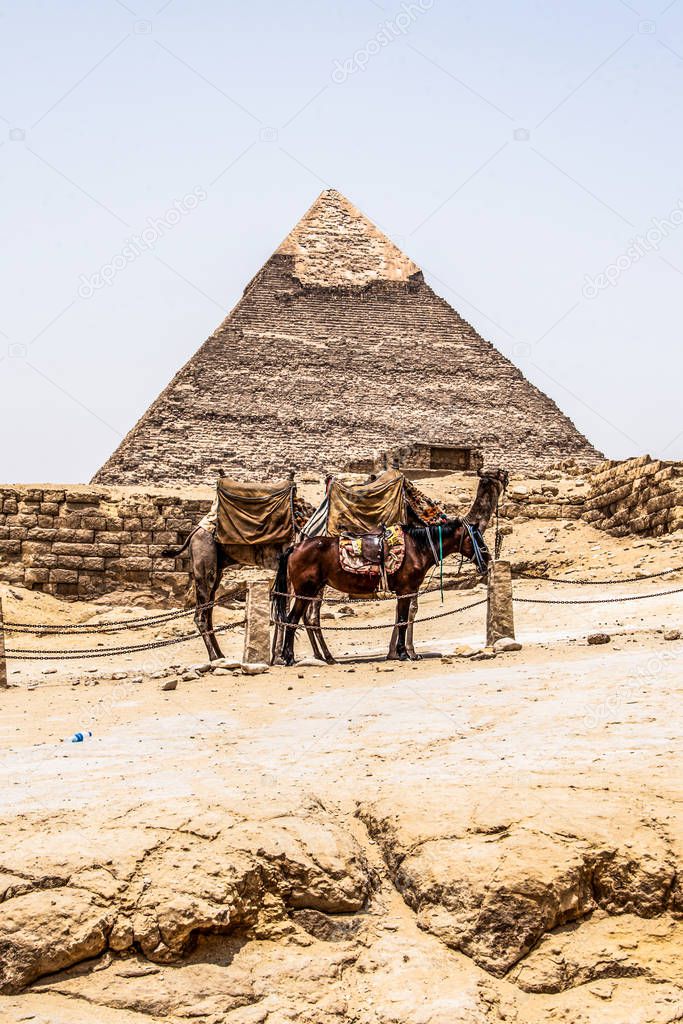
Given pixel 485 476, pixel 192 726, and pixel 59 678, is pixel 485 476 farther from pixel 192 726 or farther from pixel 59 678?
pixel 192 726

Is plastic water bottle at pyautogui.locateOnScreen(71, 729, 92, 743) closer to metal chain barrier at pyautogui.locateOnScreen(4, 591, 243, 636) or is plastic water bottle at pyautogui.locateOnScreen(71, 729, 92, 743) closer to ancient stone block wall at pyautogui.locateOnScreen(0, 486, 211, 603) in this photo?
metal chain barrier at pyautogui.locateOnScreen(4, 591, 243, 636)

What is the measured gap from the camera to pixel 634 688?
19.5 feet

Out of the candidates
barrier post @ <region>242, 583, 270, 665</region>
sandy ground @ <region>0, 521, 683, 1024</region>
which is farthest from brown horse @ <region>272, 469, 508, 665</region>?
sandy ground @ <region>0, 521, 683, 1024</region>

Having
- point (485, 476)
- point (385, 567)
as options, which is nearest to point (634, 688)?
point (385, 567)

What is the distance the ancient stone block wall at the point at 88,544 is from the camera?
1509 cm

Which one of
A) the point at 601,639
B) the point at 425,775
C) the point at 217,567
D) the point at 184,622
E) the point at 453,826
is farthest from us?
the point at 184,622

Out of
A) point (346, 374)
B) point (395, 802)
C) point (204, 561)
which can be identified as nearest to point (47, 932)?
point (395, 802)

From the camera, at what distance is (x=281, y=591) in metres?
9.95

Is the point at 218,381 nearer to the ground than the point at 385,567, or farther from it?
farther from it

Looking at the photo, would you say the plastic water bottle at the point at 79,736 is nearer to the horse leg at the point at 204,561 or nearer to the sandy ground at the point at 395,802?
the sandy ground at the point at 395,802

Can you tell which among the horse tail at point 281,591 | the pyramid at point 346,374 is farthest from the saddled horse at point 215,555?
the pyramid at point 346,374

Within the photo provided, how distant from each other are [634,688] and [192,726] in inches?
81.2

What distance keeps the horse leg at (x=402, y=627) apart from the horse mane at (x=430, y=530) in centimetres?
52

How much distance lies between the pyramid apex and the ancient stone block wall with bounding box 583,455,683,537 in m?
71.3
